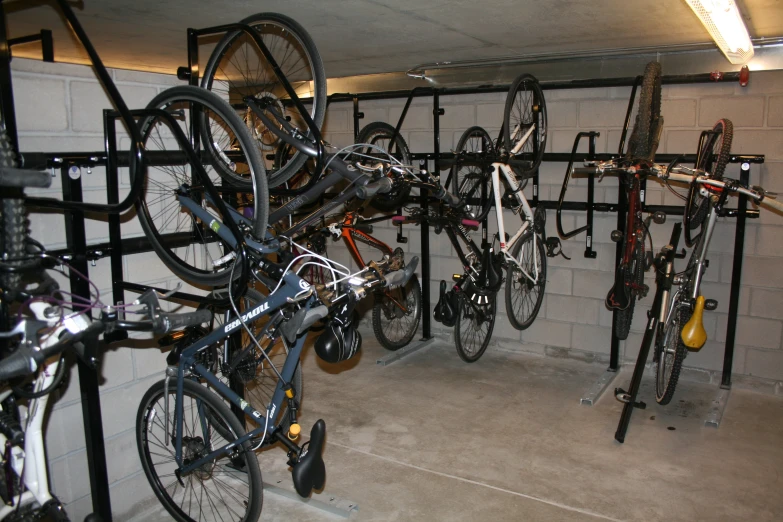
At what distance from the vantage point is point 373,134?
13.4ft

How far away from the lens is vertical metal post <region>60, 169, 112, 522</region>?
219cm

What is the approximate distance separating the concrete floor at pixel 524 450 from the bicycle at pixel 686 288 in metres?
0.33

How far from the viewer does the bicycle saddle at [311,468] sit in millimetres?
2096

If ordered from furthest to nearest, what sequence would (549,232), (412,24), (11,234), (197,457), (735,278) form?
(549,232)
(735,278)
(412,24)
(197,457)
(11,234)

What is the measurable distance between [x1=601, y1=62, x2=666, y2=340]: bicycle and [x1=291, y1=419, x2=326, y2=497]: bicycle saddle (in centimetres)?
213

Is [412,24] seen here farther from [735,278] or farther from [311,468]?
[735,278]

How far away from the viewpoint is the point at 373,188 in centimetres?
247

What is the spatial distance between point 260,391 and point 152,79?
5.58 feet

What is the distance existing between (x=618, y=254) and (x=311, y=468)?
257 centimetres

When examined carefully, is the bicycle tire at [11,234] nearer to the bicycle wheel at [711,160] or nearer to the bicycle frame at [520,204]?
the bicycle frame at [520,204]

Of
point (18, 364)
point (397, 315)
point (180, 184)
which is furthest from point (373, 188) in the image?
point (397, 315)

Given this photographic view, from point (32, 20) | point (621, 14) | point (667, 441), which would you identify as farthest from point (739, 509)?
point (32, 20)

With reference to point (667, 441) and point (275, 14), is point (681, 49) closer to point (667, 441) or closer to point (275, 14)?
point (667, 441)

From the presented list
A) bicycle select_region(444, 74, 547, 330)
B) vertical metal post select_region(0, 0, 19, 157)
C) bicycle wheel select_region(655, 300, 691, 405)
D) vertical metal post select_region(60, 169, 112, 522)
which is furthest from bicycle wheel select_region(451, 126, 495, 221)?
vertical metal post select_region(0, 0, 19, 157)
